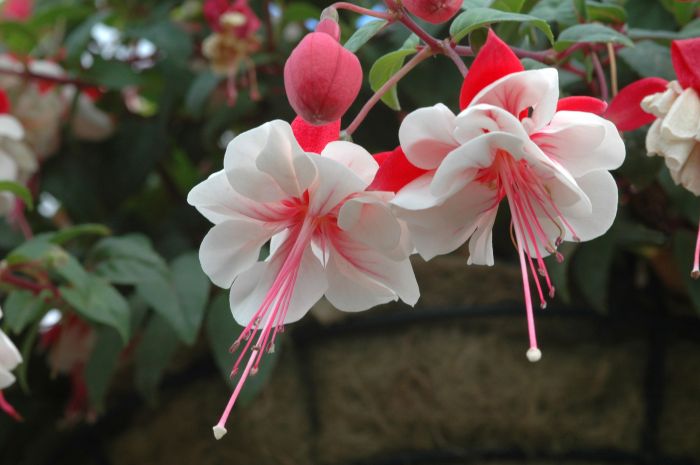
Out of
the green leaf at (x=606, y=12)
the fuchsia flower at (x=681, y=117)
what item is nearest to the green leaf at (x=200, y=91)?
the green leaf at (x=606, y=12)

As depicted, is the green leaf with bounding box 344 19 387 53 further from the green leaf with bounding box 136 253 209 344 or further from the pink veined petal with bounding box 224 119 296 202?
the green leaf with bounding box 136 253 209 344

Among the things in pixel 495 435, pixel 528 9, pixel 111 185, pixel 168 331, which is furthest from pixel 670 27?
pixel 111 185

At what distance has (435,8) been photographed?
45 cm

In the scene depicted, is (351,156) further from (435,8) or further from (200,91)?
(200,91)

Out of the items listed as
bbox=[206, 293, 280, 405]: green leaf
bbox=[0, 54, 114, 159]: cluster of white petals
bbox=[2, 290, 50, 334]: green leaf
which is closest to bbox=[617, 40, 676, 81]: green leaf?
bbox=[206, 293, 280, 405]: green leaf

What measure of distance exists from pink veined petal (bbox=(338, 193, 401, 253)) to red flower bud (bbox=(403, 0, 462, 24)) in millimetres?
93

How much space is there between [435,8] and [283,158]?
0.10 m

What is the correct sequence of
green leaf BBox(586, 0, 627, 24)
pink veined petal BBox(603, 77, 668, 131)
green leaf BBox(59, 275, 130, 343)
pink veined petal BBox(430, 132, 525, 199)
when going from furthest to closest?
green leaf BBox(59, 275, 130, 343), green leaf BBox(586, 0, 627, 24), pink veined petal BBox(603, 77, 668, 131), pink veined petal BBox(430, 132, 525, 199)

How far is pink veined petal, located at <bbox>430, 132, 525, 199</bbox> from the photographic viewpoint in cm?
41

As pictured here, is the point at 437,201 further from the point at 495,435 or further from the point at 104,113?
the point at 104,113

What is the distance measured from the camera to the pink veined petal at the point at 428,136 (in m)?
0.42

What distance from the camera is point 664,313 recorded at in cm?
84

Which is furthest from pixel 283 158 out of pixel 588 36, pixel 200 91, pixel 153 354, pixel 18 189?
pixel 200 91

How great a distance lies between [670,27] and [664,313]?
0.26m
